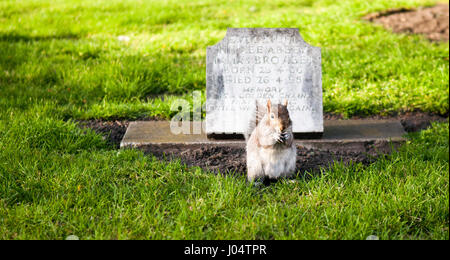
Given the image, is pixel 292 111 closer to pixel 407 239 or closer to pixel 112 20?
pixel 407 239

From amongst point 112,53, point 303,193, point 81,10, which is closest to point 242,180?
point 303,193

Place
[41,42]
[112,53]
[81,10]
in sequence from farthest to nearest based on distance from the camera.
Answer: [81,10] → [41,42] → [112,53]

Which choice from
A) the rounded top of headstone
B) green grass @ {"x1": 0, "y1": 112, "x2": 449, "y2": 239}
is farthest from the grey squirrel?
the rounded top of headstone

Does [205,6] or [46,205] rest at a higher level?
[205,6]

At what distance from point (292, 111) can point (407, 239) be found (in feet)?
5.55

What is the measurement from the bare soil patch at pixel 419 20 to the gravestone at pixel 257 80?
369 cm

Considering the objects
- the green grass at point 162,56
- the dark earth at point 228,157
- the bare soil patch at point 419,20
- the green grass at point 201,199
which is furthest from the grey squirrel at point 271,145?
the bare soil patch at point 419,20

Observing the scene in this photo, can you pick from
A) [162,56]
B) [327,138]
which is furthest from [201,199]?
[162,56]

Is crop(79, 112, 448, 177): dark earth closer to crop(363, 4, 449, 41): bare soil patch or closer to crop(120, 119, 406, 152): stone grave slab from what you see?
crop(120, 119, 406, 152): stone grave slab

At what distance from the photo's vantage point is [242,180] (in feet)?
10.6

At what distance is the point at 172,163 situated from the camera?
3.50 meters

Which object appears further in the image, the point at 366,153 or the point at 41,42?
the point at 41,42

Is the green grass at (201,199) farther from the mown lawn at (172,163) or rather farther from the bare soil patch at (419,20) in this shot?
the bare soil patch at (419,20)

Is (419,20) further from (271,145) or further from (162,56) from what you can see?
(271,145)
